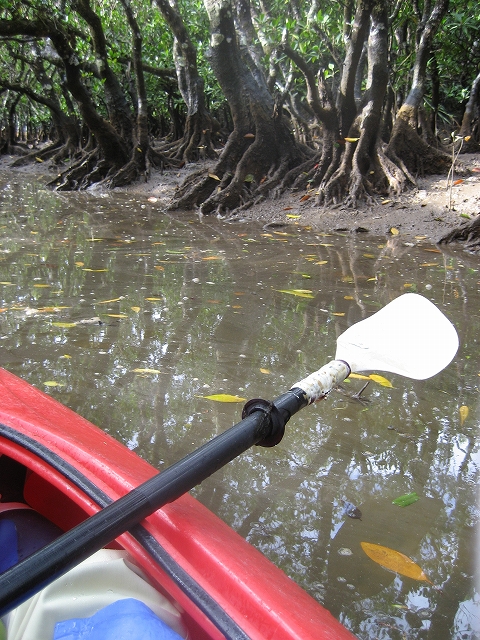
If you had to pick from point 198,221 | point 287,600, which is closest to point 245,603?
point 287,600

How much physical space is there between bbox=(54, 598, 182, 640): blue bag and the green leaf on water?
42.4 inches

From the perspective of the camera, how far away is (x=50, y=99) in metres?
16.3

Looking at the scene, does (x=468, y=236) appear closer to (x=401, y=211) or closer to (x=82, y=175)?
(x=401, y=211)

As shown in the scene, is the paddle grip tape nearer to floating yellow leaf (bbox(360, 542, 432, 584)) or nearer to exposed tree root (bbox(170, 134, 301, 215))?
floating yellow leaf (bbox(360, 542, 432, 584))

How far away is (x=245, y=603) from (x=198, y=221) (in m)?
6.90

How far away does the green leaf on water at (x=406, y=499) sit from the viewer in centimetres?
179

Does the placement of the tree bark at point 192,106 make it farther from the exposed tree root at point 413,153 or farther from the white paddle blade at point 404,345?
the white paddle blade at point 404,345

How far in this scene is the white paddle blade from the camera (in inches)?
62.6

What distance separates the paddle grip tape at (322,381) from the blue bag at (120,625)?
1.93ft

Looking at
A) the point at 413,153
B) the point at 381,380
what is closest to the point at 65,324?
the point at 381,380

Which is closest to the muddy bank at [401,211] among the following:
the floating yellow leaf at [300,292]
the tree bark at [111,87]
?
the floating yellow leaf at [300,292]

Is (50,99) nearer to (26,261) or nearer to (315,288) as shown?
(26,261)

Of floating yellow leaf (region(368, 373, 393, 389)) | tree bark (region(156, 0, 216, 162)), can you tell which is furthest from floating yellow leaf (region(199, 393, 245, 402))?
tree bark (region(156, 0, 216, 162))

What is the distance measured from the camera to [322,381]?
139cm
